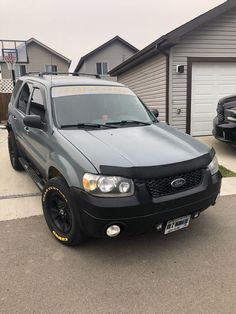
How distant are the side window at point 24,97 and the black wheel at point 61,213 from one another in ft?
6.64

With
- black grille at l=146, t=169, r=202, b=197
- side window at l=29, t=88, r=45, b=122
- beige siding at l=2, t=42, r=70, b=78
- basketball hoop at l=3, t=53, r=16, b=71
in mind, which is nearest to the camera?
black grille at l=146, t=169, r=202, b=197

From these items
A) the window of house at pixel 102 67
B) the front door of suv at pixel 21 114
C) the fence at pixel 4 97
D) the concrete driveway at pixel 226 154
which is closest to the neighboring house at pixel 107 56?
the window of house at pixel 102 67

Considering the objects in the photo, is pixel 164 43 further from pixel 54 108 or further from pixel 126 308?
pixel 126 308

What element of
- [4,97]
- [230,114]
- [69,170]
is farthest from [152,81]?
[4,97]

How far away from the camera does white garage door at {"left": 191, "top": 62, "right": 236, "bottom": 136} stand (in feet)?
31.8

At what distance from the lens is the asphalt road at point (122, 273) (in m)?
2.46

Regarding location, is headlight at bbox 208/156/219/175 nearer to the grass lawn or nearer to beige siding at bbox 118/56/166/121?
the grass lawn

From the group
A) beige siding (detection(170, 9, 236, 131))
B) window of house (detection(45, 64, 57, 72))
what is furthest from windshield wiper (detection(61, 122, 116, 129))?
window of house (detection(45, 64, 57, 72))

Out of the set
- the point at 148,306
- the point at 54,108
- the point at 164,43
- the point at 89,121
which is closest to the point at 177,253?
the point at 148,306

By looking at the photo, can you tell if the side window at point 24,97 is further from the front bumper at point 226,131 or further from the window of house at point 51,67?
the window of house at point 51,67

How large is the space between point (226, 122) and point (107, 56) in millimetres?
25860

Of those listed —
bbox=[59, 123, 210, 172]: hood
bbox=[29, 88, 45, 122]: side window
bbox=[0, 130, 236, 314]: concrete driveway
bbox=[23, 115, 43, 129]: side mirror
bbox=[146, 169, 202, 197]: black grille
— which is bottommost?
bbox=[0, 130, 236, 314]: concrete driveway

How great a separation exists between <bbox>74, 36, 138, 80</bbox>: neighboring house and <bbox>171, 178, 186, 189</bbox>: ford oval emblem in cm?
2885

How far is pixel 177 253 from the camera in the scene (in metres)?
3.20
